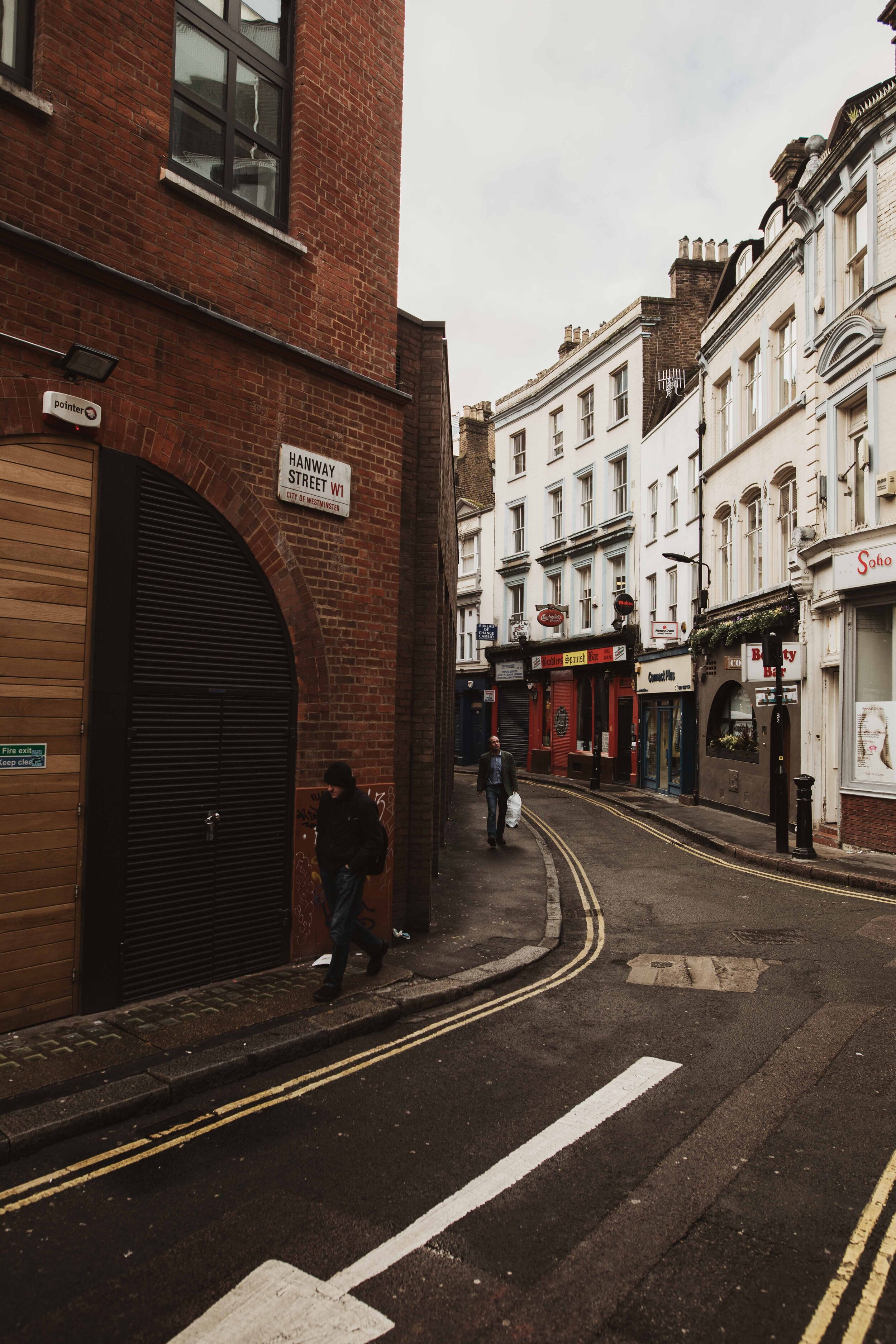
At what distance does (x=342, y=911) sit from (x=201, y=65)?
7.02m

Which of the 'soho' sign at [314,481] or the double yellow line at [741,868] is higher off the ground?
the 'soho' sign at [314,481]

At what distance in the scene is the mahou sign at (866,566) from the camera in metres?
13.4

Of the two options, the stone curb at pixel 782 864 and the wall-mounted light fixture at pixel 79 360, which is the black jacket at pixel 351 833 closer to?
the wall-mounted light fixture at pixel 79 360

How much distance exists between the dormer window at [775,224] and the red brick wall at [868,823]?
12265 millimetres

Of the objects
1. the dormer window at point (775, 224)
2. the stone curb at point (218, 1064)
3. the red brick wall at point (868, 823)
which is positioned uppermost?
the dormer window at point (775, 224)

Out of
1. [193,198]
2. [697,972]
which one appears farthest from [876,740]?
[193,198]

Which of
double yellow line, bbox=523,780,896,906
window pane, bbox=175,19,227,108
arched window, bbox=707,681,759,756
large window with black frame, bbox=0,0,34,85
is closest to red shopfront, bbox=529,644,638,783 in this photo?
arched window, bbox=707,681,759,756

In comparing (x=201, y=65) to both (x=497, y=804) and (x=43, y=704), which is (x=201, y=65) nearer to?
(x=43, y=704)

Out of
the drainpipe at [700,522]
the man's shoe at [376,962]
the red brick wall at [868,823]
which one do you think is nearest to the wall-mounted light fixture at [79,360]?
the man's shoe at [376,962]

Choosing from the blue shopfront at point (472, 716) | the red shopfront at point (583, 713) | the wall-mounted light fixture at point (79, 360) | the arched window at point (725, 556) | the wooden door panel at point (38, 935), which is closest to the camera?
the wooden door panel at point (38, 935)

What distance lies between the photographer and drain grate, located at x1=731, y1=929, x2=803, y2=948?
27.8 feet

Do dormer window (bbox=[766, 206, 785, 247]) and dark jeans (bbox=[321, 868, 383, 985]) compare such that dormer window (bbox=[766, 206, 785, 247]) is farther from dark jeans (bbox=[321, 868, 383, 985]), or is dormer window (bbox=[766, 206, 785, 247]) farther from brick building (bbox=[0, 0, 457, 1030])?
dark jeans (bbox=[321, 868, 383, 985])

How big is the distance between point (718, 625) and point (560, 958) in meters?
13.8

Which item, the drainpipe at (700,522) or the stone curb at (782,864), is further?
the drainpipe at (700,522)
